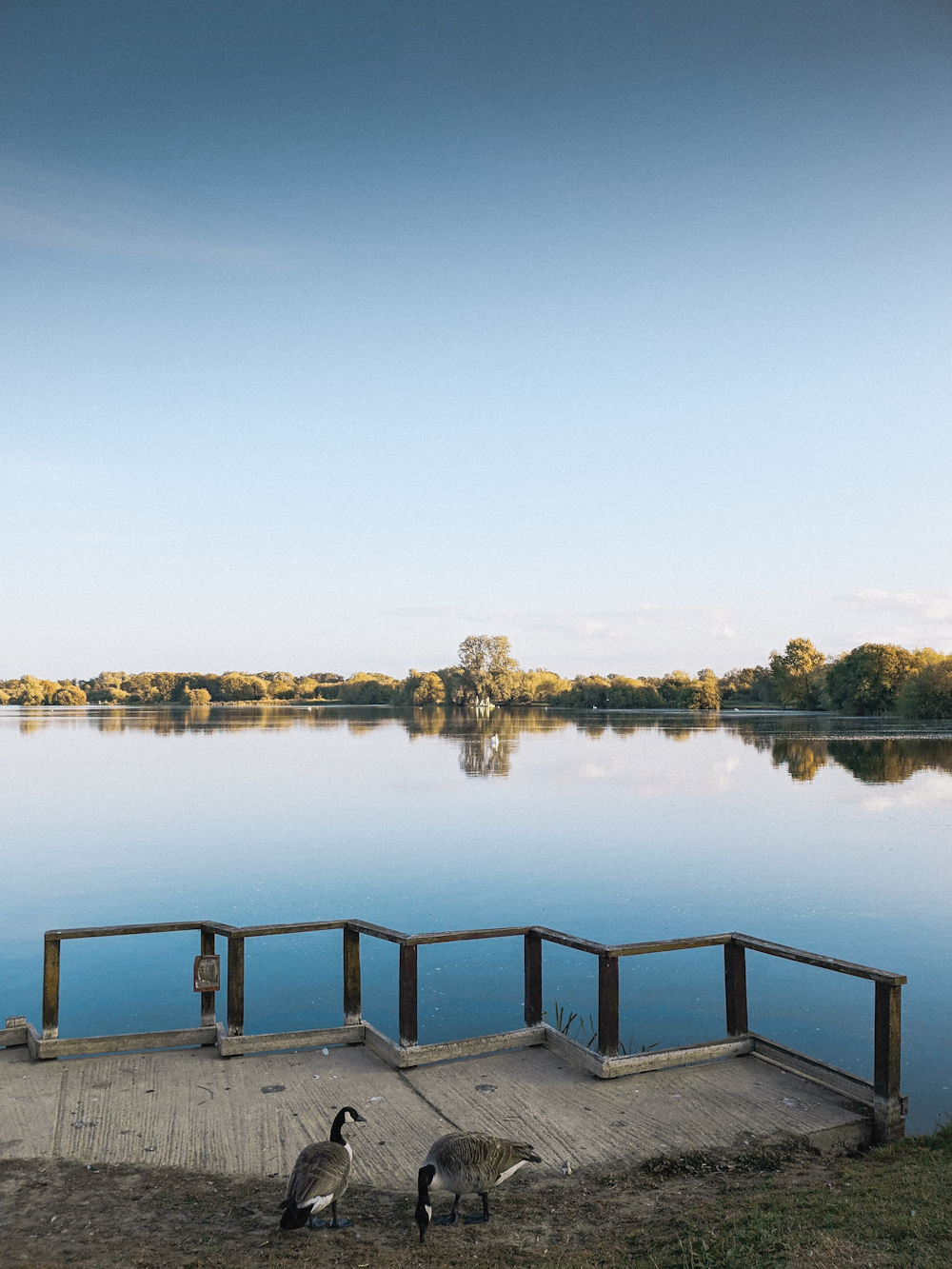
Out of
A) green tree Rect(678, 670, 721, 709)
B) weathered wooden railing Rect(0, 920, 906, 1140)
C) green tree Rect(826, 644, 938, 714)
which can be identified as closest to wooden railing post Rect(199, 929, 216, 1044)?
weathered wooden railing Rect(0, 920, 906, 1140)

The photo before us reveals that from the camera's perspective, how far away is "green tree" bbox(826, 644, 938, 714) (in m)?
107

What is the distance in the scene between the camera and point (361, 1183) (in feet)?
18.1

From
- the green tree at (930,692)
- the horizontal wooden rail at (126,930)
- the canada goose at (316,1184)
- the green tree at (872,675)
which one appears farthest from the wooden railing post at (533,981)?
the green tree at (872,675)

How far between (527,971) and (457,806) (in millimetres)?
25311

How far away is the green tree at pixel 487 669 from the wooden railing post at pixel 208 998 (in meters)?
169

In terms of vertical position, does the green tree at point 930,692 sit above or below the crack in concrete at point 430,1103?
above

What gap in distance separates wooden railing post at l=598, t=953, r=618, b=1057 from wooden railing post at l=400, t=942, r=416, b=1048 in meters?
1.54

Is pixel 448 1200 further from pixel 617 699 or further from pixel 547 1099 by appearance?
pixel 617 699

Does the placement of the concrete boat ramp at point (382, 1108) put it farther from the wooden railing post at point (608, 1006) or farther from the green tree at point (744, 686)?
the green tree at point (744, 686)

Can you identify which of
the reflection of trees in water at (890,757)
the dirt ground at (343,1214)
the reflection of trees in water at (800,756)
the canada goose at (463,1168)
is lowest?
the reflection of trees in water at (800,756)

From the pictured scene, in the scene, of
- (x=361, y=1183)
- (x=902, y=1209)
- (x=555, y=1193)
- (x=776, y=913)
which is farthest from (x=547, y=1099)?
(x=776, y=913)

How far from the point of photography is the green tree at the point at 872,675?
352ft

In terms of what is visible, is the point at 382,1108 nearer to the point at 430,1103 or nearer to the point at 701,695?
the point at 430,1103

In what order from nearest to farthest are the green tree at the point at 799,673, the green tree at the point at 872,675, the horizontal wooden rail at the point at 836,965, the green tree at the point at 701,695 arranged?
the horizontal wooden rail at the point at 836,965 < the green tree at the point at 872,675 < the green tree at the point at 799,673 < the green tree at the point at 701,695
